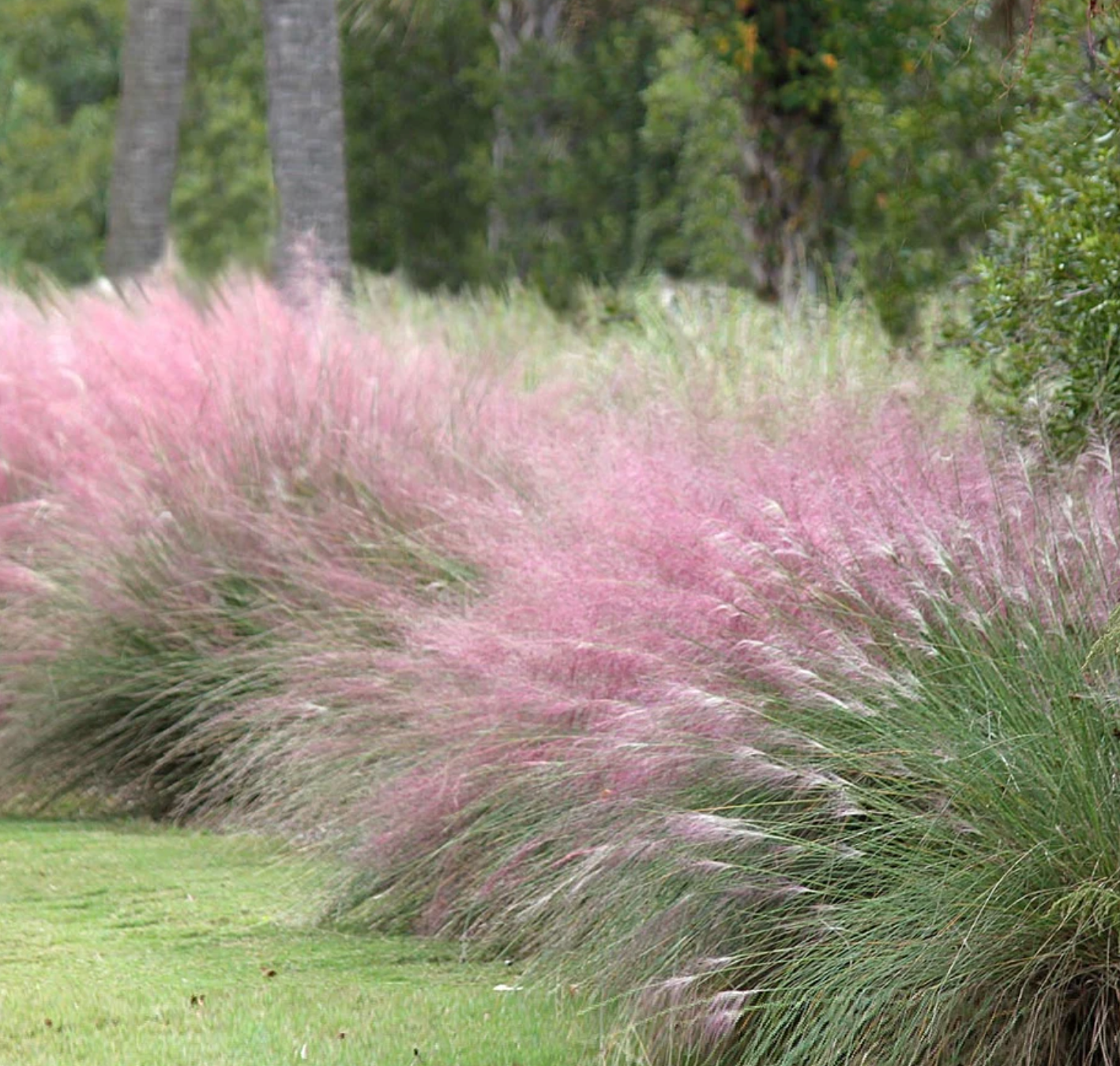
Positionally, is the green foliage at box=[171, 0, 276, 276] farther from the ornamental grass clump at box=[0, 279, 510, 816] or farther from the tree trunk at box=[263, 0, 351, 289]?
the ornamental grass clump at box=[0, 279, 510, 816]

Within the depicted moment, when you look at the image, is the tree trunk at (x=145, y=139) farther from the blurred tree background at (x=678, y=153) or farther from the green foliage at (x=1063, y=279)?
the green foliage at (x=1063, y=279)

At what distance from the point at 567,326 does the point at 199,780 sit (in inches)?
207

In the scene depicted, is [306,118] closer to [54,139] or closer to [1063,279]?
[1063,279]

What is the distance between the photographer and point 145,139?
17.9m

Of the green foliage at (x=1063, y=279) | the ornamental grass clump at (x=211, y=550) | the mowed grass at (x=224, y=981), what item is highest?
the green foliage at (x=1063, y=279)

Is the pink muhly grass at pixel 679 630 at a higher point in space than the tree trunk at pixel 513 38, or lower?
lower

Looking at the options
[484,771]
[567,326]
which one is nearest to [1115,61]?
[484,771]

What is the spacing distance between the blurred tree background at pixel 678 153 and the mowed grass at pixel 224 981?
2.36m

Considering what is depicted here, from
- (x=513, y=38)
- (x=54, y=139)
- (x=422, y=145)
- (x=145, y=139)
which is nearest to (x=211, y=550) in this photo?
(x=145, y=139)

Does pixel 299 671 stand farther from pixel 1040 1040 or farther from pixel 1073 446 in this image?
pixel 1040 1040

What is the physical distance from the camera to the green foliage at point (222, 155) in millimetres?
32156

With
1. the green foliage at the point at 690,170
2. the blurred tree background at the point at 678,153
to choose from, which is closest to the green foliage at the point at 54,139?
the blurred tree background at the point at 678,153

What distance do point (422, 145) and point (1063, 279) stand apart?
2286 cm

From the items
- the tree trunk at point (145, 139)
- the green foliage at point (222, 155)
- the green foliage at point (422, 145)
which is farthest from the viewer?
the green foliage at point (222, 155)
